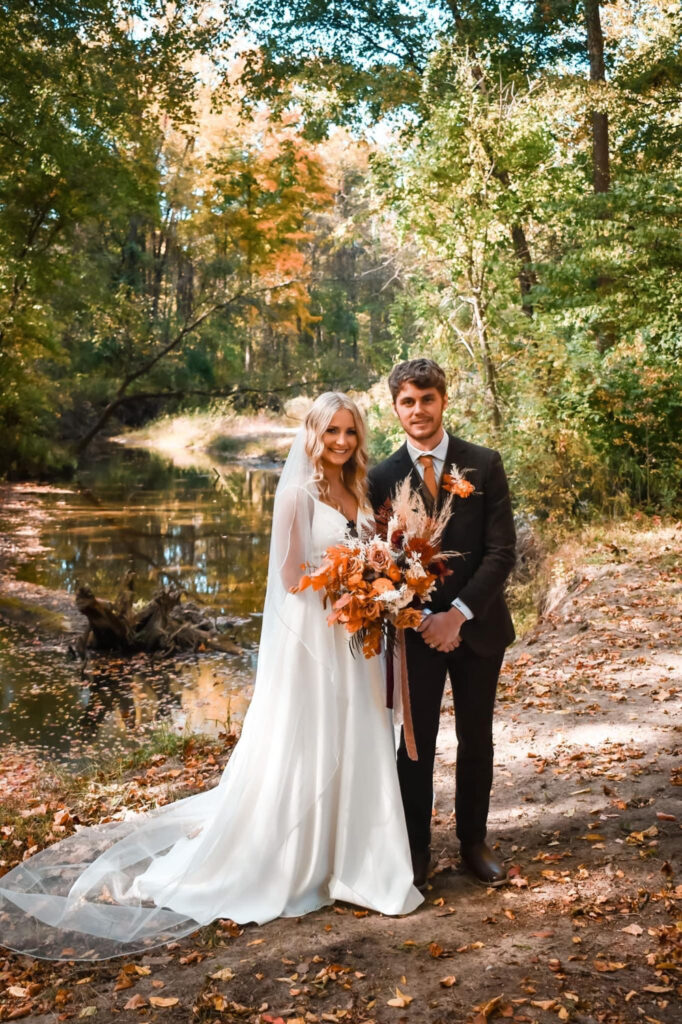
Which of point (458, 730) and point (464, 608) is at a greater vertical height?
point (464, 608)

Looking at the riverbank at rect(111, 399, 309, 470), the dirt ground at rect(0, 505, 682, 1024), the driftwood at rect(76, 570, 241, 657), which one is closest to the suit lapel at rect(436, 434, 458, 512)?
the dirt ground at rect(0, 505, 682, 1024)

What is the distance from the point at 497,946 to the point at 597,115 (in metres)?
14.2

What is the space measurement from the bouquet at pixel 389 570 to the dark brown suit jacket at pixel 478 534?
27cm

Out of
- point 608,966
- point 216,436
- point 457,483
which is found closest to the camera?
point 608,966

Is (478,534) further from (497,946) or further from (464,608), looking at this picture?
(497,946)

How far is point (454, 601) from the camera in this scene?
3.79 meters

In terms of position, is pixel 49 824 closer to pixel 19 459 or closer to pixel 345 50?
pixel 345 50

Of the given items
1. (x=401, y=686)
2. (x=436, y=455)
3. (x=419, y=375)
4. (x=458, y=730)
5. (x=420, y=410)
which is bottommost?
(x=458, y=730)

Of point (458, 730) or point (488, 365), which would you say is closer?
point (458, 730)

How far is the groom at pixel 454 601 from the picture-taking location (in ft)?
12.4

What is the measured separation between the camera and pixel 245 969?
339cm

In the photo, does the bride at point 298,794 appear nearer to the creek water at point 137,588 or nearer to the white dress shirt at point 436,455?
the white dress shirt at point 436,455

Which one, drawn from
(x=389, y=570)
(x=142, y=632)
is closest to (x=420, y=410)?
(x=389, y=570)

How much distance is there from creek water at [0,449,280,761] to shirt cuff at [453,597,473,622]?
173 inches
